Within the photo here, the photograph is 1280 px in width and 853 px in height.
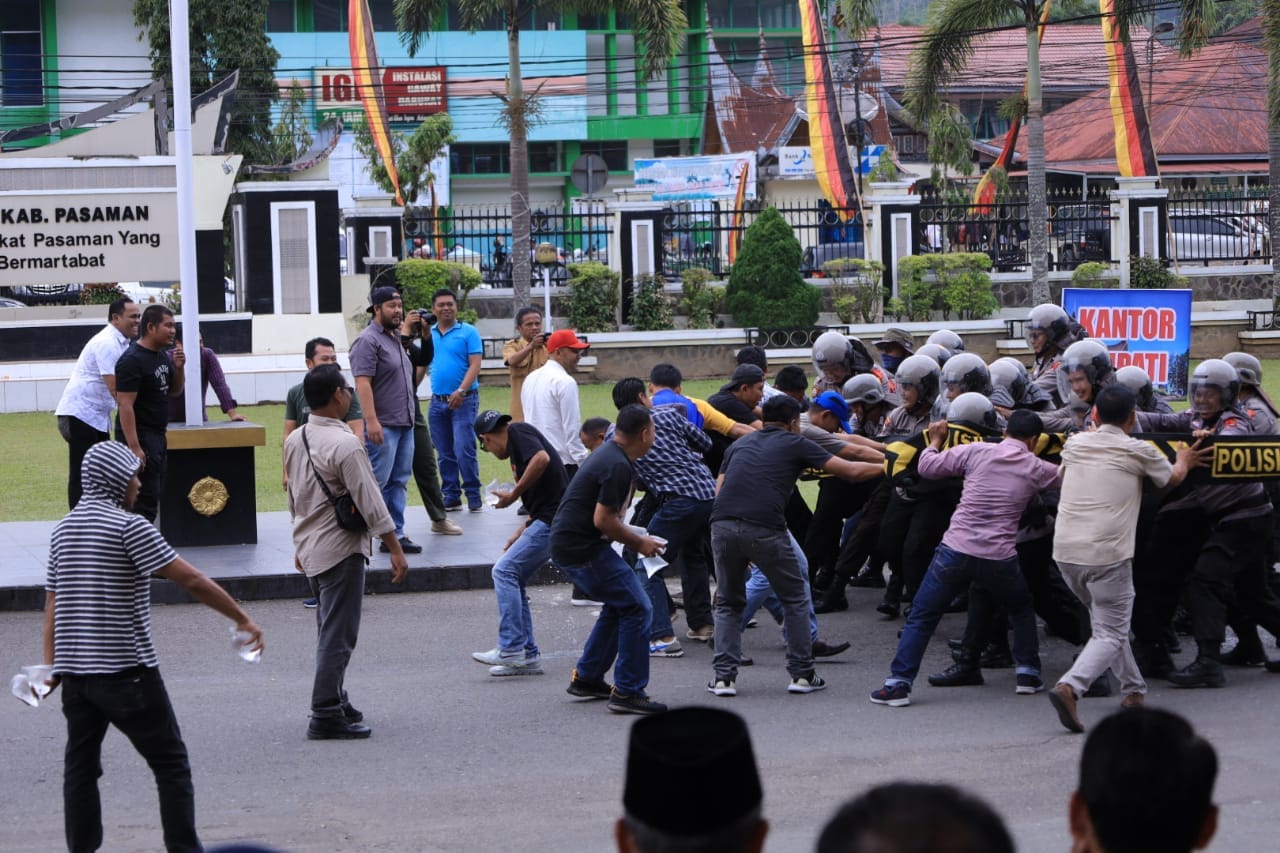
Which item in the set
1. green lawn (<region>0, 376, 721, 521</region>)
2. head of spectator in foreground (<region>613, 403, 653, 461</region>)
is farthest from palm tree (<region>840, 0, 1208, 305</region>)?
head of spectator in foreground (<region>613, 403, 653, 461</region>)

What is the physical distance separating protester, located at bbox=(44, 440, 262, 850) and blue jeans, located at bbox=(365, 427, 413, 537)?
6002 mm

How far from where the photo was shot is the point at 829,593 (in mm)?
10188

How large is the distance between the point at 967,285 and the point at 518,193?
8.32 meters

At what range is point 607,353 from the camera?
2678 centimetres

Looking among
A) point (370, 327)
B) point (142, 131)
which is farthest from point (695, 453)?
point (142, 131)

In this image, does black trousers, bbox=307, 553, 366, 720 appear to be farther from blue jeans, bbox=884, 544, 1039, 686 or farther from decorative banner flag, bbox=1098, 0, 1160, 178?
decorative banner flag, bbox=1098, 0, 1160, 178

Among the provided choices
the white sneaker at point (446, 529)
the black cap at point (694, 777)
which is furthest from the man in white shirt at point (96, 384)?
the black cap at point (694, 777)

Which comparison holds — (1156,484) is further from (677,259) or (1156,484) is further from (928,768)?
(677,259)

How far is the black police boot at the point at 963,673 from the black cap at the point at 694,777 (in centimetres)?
574

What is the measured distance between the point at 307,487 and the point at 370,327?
170 inches

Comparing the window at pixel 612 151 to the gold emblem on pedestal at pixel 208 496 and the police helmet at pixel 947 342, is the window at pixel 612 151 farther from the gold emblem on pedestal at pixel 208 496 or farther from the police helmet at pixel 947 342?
the police helmet at pixel 947 342

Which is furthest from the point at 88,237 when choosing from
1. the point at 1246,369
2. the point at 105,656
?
the point at 105,656

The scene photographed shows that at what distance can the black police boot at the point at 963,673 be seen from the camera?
8.33 m

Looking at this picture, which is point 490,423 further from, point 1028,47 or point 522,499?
point 1028,47
